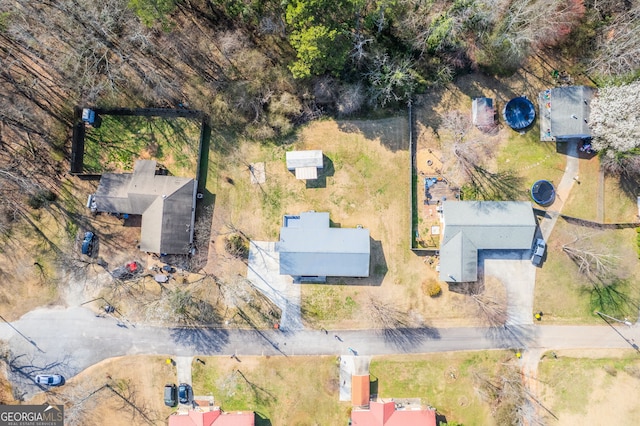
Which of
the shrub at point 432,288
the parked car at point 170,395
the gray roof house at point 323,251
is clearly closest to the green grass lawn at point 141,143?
the gray roof house at point 323,251

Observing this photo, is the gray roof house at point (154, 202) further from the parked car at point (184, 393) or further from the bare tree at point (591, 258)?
the bare tree at point (591, 258)

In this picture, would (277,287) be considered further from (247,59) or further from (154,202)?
(247,59)

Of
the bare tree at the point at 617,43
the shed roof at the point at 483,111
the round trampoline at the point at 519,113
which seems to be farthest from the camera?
the round trampoline at the point at 519,113

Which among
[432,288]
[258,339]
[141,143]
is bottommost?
[258,339]

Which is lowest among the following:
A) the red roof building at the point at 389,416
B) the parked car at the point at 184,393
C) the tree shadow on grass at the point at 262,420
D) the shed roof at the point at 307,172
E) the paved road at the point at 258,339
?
the tree shadow on grass at the point at 262,420

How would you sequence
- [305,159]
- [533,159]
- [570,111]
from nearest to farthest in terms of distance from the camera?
[570,111], [305,159], [533,159]

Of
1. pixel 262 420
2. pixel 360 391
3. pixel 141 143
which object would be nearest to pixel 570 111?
pixel 360 391

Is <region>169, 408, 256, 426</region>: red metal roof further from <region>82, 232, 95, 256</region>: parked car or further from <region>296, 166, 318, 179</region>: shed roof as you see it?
<region>296, 166, 318, 179</region>: shed roof
